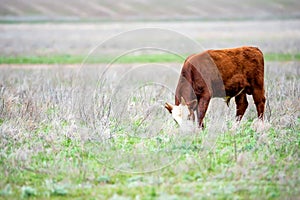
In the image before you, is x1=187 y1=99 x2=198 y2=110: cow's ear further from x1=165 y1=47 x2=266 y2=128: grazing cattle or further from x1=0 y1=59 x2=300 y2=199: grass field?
x1=0 y1=59 x2=300 y2=199: grass field

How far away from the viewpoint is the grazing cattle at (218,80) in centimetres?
1077

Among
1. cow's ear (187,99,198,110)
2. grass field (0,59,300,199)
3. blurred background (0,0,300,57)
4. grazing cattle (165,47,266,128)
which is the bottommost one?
grass field (0,59,300,199)

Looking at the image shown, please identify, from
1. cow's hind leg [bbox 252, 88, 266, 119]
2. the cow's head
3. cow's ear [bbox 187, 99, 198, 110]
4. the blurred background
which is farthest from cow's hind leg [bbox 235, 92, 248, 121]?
the blurred background

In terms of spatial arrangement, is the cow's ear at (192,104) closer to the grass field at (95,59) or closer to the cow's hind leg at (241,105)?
the cow's hind leg at (241,105)

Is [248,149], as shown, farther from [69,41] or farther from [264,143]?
[69,41]

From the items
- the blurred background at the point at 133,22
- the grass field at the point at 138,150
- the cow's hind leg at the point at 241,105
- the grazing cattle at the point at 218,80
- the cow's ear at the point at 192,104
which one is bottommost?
the grass field at the point at 138,150

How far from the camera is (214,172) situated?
863 cm

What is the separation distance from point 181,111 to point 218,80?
4.33 feet

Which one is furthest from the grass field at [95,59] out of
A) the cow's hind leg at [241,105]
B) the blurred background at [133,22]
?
the cow's hind leg at [241,105]

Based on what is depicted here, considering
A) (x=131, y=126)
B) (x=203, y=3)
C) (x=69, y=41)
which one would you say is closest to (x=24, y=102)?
(x=131, y=126)

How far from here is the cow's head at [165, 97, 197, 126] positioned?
408 inches

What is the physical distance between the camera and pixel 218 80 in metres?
11.3

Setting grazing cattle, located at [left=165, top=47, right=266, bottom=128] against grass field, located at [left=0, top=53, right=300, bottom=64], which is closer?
grazing cattle, located at [left=165, top=47, right=266, bottom=128]

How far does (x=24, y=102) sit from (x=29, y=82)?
4.37m
